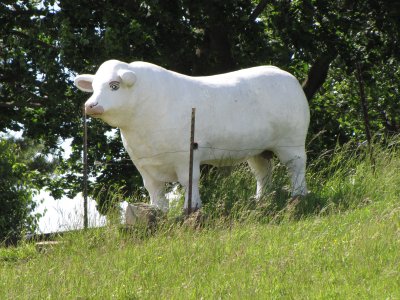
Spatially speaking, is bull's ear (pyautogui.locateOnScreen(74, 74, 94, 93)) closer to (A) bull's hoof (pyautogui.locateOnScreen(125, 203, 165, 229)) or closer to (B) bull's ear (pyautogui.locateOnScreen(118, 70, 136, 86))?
(B) bull's ear (pyautogui.locateOnScreen(118, 70, 136, 86))

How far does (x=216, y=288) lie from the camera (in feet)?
35.9

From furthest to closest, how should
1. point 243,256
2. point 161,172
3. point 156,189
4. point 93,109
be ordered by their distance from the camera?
point 156,189 → point 161,172 → point 93,109 → point 243,256

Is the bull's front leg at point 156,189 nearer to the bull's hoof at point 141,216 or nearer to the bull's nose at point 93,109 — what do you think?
the bull's hoof at point 141,216

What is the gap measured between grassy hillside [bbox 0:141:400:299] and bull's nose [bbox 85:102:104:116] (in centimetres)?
137

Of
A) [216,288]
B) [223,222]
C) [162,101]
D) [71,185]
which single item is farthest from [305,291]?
[71,185]

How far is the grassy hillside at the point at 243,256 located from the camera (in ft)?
35.8

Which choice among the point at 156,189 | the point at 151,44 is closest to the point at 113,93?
the point at 156,189

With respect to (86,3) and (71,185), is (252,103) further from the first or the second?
(71,185)

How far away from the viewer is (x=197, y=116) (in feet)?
47.2

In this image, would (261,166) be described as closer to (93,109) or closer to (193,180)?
(193,180)

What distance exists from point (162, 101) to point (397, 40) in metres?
7.54

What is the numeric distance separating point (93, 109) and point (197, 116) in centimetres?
132

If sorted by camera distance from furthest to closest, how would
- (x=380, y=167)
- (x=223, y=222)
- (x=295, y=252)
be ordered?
1. (x=380, y=167)
2. (x=223, y=222)
3. (x=295, y=252)

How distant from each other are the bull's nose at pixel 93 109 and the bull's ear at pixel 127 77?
435 mm
